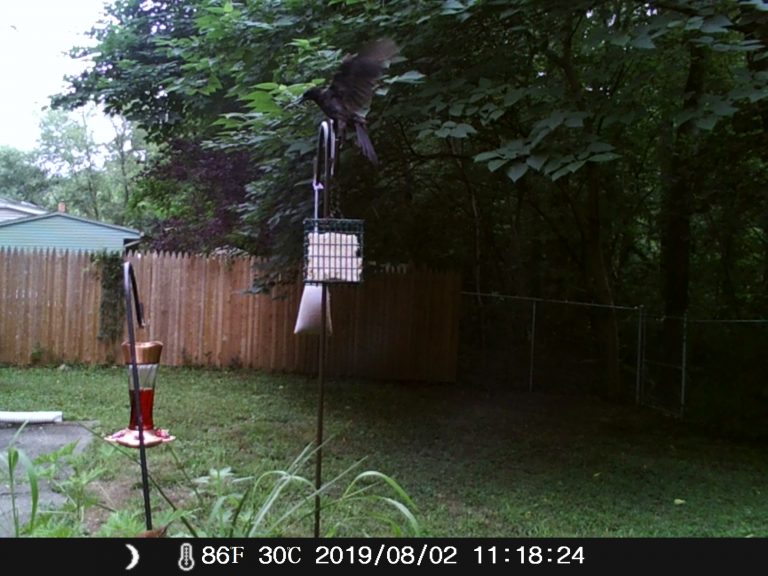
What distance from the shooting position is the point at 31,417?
4.95m

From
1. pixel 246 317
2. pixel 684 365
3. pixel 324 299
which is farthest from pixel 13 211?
pixel 324 299

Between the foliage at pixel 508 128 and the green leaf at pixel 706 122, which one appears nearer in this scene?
the green leaf at pixel 706 122

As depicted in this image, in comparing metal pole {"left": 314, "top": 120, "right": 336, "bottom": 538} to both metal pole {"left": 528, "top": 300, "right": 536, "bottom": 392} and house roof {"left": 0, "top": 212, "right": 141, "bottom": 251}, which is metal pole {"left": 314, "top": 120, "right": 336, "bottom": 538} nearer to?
metal pole {"left": 528, "top": 300, "right": 536, "bottom": 392}

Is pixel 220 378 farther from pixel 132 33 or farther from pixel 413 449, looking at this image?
pixel 132 33

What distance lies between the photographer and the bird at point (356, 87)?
2.41 m

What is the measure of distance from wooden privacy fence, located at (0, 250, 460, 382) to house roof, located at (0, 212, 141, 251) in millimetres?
4584

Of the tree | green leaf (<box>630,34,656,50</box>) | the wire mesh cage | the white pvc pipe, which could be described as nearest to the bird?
the wire mesh cage

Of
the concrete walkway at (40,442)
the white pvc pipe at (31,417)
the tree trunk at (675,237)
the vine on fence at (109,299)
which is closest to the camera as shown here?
the concrete walkway at (40,442)

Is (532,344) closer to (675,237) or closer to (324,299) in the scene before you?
(675,237)

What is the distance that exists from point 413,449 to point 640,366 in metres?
3.45
